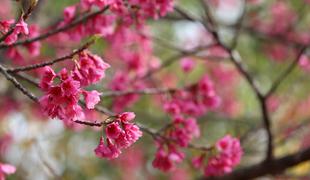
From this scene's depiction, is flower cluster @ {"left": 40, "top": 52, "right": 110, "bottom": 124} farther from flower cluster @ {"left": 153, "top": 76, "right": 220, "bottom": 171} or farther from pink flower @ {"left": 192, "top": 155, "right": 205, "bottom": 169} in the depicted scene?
pink flower @ {"left": 192, "top": 155, "right": 205, "bottom": 169}

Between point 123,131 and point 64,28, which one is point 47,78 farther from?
point 64,28

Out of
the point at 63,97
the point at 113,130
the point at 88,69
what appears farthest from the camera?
the point at 88,69

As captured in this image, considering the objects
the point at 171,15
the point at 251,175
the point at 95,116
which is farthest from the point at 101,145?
the point at 171,15

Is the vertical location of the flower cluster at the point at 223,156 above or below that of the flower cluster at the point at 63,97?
above

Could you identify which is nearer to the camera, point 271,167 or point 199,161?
point 199,161

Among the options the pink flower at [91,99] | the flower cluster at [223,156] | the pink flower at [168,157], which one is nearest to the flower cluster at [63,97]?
the pink flower at [91,99]

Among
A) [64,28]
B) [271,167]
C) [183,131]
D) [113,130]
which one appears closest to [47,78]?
[113,130]

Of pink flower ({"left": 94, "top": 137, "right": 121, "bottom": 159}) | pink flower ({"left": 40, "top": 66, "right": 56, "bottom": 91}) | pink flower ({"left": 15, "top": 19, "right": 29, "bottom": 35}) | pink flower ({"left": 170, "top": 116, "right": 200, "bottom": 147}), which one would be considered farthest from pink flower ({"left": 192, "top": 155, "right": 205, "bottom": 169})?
pink flower ({"left": 15, "top": 19, "right": 29, "bottom": 35})

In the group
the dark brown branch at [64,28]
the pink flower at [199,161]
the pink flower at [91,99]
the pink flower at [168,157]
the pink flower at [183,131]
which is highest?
the dark brown branch at [64,28]

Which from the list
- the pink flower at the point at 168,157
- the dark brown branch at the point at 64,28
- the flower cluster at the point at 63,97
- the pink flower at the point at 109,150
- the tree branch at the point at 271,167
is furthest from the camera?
the tree branch at the point at 271,167

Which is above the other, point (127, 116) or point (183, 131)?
point (183, 131)

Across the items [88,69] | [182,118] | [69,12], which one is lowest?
[88,69]

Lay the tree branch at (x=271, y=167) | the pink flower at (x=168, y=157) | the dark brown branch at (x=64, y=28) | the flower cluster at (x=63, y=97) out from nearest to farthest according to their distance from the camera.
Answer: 1. the flower cluster at (x=63, y=97)
2. the dark brown branch at (x=64, y=28)
3. the pink flower at (x=168, y=157)
4. the tree branch at (x=271, y=167)

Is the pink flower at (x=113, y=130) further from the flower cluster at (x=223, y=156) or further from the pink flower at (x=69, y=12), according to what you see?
the pink flower at (x=69, y=12)
